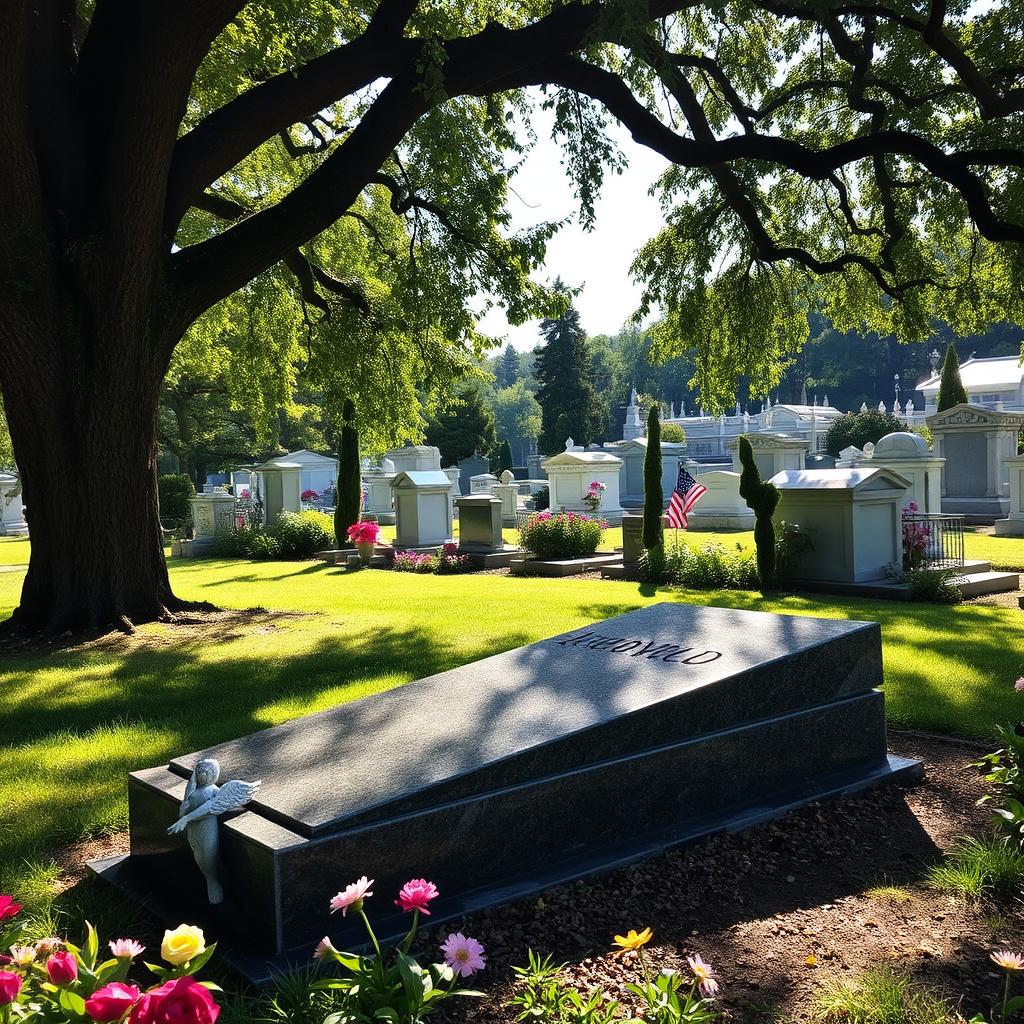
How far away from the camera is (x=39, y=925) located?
3447 mm

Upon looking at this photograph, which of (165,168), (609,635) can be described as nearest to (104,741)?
(609,635)

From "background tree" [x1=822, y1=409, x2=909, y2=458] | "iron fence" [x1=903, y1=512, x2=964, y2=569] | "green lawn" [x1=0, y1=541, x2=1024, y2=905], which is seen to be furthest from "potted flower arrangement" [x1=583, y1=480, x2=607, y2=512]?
"background tree" [x1=822, y1=409, x2=909, y2=458]

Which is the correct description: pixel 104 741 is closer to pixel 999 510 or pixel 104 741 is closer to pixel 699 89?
pixel 699 89

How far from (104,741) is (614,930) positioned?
153 inches

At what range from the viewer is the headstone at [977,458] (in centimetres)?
2502

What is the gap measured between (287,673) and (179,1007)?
20.8 ft

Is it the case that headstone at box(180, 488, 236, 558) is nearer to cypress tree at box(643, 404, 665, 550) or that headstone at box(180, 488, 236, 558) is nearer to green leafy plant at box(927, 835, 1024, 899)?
cypress tree at box(643, 404, 665, 550)

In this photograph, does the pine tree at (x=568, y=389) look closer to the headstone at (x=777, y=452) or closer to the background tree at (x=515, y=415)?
the headstone at (x=777, y=452)

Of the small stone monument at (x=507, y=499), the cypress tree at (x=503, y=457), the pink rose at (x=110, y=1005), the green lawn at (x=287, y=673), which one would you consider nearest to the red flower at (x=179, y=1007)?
the pink rose at (x=110, y=1005)

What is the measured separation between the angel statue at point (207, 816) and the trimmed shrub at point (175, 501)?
28.8m

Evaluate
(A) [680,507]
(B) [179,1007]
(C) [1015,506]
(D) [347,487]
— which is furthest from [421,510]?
(B) [179,1007]

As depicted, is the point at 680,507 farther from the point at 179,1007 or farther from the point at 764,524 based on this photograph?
the point at 179,1007

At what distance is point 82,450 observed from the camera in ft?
32.1

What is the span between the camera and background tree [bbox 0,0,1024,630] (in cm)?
944
